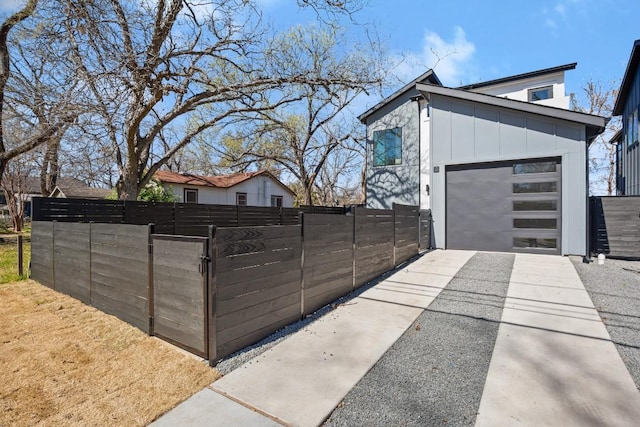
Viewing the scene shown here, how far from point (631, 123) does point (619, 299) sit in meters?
9.60

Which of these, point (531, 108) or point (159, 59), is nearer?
point (159, 59)

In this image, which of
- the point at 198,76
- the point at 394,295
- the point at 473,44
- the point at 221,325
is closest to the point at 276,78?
the point at 198,76

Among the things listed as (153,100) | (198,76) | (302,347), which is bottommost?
(302,347)

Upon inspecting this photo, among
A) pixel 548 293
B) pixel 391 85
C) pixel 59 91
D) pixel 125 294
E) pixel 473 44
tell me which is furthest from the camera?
pixel 391 85

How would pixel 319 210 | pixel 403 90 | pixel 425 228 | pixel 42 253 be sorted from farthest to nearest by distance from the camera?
pixel 403 90 → pixel 319 210 → pixel 425 228 → pixel 42 253

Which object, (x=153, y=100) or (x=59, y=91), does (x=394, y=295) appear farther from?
(x=153, y=100)

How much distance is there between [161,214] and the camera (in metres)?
6.60

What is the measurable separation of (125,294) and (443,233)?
25.1 ft

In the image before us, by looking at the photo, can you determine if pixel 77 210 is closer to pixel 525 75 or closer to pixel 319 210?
pixel 319 210

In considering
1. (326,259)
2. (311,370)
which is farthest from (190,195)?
(311,370)

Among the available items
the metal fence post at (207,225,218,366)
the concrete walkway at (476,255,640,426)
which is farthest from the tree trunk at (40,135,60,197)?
the concrete walkway at (476,255,640,426)

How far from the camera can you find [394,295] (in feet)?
15.1

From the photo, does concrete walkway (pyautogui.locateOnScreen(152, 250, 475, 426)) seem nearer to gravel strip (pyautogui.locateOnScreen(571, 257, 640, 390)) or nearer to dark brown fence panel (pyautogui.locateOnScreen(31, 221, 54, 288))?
gravel strip (pyautogui.locateOnScreen(571, 257, 640, 390))

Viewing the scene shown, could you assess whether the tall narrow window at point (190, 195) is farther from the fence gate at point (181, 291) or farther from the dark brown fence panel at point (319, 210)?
the fence gate at point (181, 291)
